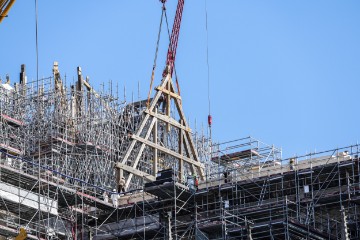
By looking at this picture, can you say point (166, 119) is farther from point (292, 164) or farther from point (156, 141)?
point (292, 164)

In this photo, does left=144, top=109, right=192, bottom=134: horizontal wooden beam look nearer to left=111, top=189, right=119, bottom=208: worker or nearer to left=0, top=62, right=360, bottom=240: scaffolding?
left=0, top=62, right=360, bottom=240: scaffolding

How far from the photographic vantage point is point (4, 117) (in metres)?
120

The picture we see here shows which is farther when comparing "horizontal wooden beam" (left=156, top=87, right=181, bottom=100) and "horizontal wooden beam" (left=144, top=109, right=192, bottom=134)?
"horizontal wooden beam" (left=156, top=87, right=181, bottom=100)

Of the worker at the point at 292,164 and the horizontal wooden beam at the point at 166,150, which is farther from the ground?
the horizontal wooden beam at the point at 166,150

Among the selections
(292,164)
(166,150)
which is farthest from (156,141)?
(292,164)

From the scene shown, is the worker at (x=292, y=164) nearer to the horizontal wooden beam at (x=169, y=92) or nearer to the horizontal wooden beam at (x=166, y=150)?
the horizontal wooden beam at (x=166, y=150)

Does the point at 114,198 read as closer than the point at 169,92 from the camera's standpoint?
Yes

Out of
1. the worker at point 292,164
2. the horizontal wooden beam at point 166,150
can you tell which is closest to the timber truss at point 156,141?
the horizontal wooden beam at point 166,150

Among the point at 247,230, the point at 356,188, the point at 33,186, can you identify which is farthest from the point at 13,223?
the point at 356,188

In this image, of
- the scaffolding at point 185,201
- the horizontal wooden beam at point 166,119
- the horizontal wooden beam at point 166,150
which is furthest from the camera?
the horizontal wooden beam at point 166,119

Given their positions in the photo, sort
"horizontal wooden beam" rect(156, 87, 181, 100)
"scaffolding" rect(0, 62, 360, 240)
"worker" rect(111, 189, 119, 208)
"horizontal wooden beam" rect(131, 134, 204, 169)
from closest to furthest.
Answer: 1. "scaffolding" rect(0, 62, 360, 240)
2. "worker" rect(111, 189, 119, 208)
3. "horizontal wooden beam" rect(131, 134, 204, 169)
4. "horizontal wooden beam" rect(156, 87, 181, 100)

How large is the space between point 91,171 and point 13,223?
99.4ft

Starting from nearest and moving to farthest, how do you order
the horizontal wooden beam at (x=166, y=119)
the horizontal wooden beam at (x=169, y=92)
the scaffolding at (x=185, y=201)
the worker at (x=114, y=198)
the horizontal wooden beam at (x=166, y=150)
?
the scaffolding at (x=185, y=201), the worker at (x=114, y=198), the horizontal wooden beam at (x=166, y=150), the horizontal wooden beam at (x=166, y=119), the horizontal wooden beam at (x=169, y=92)

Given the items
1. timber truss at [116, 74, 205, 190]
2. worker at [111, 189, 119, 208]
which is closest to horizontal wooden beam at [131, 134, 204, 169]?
timber truss at [116, 74, 205, 190]
